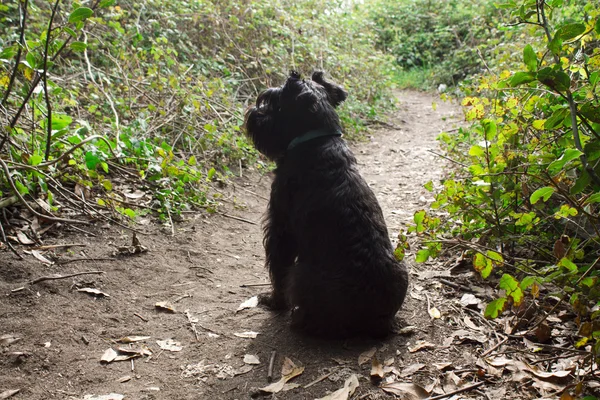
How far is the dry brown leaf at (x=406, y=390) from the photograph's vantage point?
8.32 ft

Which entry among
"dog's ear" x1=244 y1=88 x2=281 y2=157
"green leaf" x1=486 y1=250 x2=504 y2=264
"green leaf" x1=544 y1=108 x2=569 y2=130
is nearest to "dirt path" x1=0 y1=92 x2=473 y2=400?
"green leaf" x1=486 y1=250 x2=504 y2=264

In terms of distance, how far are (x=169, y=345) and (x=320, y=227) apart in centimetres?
131

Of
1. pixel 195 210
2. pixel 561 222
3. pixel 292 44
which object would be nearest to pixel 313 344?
pixel 561 222

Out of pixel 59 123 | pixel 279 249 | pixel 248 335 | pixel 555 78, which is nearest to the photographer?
pixel 555 78

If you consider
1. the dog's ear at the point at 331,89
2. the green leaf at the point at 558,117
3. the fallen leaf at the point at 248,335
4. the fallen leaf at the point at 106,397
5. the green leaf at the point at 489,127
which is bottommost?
the fallen leaf at the point at 248,335

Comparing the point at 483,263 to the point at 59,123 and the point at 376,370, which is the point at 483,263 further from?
the point at 59,123

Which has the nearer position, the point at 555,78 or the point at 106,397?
the point at 555,78

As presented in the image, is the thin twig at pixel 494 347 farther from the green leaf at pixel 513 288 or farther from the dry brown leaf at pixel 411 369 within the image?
the green leaf at pixel 513 288

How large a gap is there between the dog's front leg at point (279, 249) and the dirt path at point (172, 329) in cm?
24

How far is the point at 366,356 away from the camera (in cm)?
299

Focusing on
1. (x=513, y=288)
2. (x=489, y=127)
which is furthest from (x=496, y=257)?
(x=489, y=127)

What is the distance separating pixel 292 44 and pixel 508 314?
709 cm

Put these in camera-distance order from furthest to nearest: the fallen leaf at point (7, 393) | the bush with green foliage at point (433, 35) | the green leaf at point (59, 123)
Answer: the bush with green foliage at point (433, 35) < the green leaf at point (59, 123) < the fallen leaf at point (7, 393)

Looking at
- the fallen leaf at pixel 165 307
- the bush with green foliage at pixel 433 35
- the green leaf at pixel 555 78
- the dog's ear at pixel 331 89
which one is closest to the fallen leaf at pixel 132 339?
the fallen leaf at pixel 165 307
